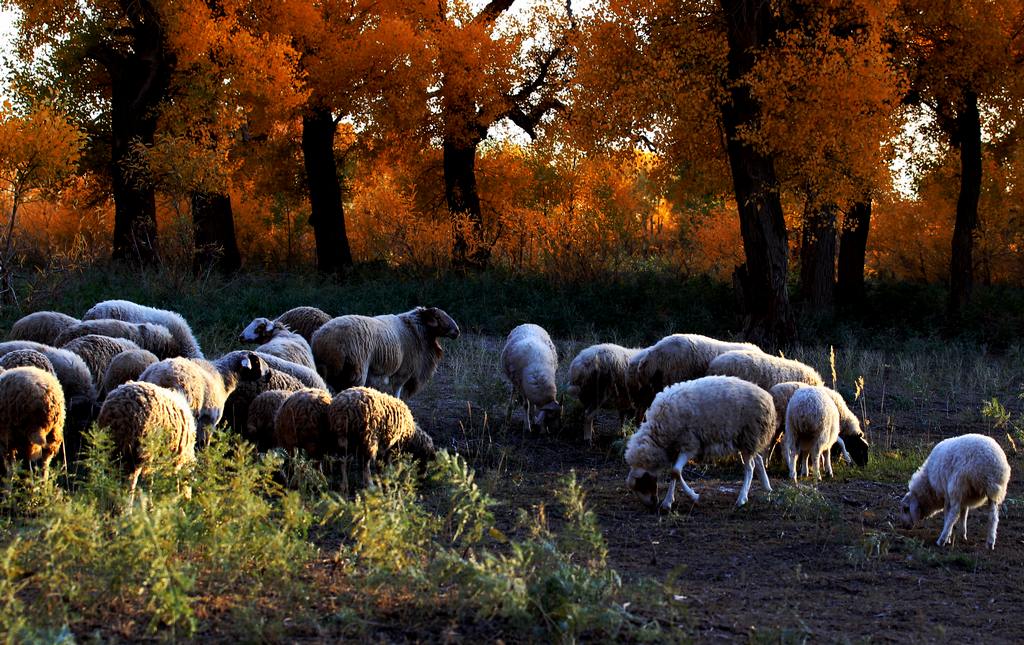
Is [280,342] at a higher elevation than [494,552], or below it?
higher

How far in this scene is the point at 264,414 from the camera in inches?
355

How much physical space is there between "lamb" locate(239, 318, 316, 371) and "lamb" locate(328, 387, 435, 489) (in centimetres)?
245

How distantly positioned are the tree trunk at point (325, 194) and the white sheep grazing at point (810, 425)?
1613 cm

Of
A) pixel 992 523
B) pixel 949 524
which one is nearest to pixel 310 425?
pixel 949 524

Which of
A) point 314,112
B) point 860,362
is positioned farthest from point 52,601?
point 314,112

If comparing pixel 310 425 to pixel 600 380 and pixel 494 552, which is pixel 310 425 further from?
pixel 600 380

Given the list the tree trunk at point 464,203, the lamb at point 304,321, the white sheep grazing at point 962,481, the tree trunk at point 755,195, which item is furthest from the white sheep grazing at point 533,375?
the tree trunk at point 464,203

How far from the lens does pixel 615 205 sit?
37.3 m

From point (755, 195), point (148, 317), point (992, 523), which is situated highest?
point (755, 195)

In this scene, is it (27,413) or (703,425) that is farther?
(703,425)

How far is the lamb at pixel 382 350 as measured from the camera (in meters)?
11.4

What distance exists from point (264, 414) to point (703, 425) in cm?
366

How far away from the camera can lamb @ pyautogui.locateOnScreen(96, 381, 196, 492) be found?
22.7ft

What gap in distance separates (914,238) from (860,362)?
47.6 ft
